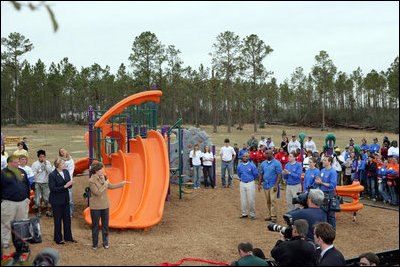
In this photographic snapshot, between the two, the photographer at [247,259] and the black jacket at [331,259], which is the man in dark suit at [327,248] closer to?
the black jacket at [331,259]

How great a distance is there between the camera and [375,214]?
9.05 metres

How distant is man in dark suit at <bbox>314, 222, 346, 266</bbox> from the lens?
362cm

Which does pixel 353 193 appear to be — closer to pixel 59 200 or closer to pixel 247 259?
pixel 247 259

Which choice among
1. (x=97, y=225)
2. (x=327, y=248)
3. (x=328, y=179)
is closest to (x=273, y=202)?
(x=328, y=179)

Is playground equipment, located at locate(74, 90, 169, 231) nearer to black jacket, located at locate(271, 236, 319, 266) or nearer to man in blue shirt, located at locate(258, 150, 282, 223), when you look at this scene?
man in blue shirt, located at locate(258, 150, 282, 223)

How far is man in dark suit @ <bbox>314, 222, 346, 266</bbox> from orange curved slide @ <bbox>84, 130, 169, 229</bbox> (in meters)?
4.22

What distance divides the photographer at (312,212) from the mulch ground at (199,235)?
5.32 ft

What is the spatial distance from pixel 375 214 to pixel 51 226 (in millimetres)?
7867

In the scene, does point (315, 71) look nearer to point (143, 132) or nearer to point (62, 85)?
point (62, 85)

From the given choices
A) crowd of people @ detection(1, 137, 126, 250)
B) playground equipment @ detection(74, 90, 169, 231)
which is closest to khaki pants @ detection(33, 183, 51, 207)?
playground equipment @ detection(74, 90, 169, 231)

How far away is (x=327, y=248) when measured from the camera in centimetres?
373

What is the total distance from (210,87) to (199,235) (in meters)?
43.5

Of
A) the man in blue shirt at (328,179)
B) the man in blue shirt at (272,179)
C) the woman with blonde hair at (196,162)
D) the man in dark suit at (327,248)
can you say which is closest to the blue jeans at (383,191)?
the man in blue shirt at (328,179)

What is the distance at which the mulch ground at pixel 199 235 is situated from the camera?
16.9 feet
